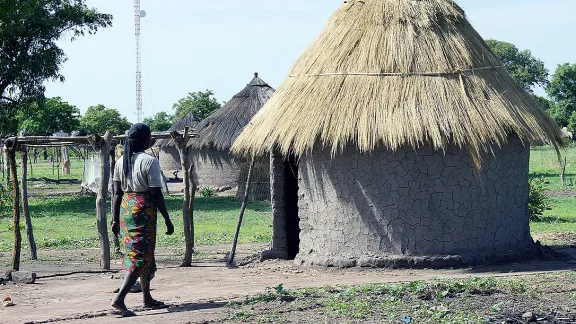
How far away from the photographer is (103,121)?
5512 cm

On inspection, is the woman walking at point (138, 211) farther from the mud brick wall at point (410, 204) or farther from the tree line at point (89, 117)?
the tree line at point (89, 117)

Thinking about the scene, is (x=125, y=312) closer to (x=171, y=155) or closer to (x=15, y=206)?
(x=15, y=206)

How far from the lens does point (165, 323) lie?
6.92 meters

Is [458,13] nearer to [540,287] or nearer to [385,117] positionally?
[385,117]

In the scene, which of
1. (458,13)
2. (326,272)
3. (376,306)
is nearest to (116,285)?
(326,272)

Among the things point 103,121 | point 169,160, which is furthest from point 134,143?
point 103,121

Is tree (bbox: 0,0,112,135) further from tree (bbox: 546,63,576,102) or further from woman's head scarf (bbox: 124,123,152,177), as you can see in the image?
tree (bbox: 546,63,576,102)

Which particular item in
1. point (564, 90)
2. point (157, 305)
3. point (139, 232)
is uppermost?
point (564, 90)

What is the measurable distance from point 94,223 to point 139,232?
12.1m

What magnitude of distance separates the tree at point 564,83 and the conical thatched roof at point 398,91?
3143cm

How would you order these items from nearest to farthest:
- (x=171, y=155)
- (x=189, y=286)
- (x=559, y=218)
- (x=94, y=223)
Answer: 1. (x=189, y=286)
2. (x=559, y=218)
3. (x=94, y=223)
4. (x=171, y=155)

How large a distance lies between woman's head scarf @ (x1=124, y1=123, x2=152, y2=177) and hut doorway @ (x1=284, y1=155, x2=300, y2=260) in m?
4.50

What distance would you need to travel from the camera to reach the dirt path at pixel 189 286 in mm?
7445

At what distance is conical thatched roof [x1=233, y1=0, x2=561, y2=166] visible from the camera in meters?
10.1
